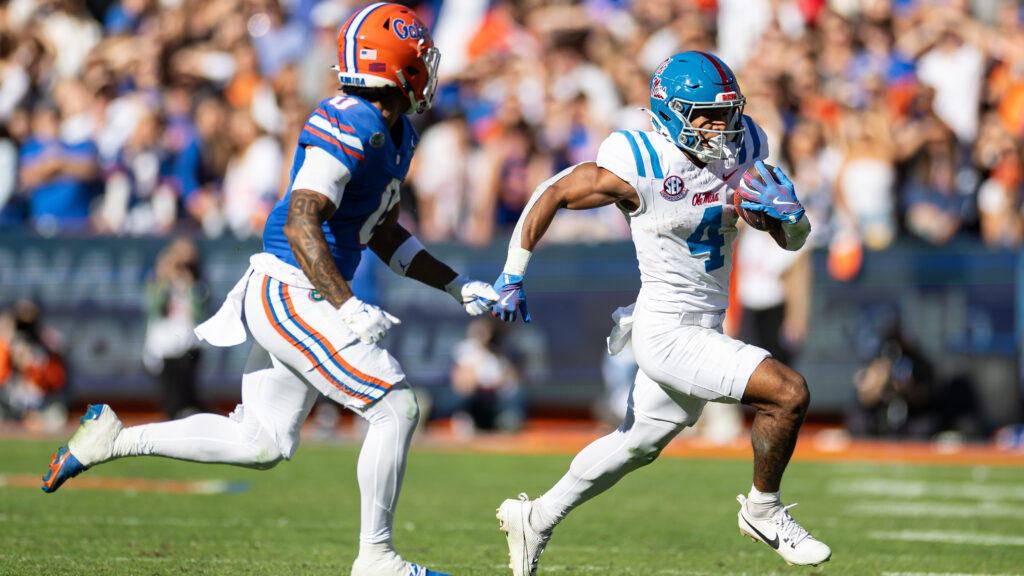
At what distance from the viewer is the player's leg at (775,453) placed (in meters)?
5.31

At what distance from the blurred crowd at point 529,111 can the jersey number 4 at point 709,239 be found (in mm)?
6810

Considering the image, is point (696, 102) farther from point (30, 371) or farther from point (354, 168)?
point (30, 371)

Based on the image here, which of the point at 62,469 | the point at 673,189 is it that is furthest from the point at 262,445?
the point at 673,189

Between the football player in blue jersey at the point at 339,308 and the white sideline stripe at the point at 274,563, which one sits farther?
the white sideline stripe at the point at 274,563

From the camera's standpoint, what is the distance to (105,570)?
229 inches

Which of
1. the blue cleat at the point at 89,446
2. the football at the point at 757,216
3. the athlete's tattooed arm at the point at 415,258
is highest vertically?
the football at the point at 757,216

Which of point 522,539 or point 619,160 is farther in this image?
point 522,539

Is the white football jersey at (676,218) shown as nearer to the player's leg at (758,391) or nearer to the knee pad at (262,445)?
the player's leg at (758,391)

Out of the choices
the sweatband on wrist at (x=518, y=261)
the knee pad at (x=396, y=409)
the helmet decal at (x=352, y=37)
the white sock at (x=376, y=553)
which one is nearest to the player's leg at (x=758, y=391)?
the sweatband on wrist at (x=518, y=261)

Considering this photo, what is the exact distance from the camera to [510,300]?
5410 millimetres

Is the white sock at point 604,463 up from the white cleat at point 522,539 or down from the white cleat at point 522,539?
up

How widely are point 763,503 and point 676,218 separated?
1.15 m

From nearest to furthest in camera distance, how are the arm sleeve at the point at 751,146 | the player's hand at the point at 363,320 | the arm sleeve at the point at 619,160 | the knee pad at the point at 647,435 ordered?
the player's hand at the point at 363,320 → the arm sleeve at the point at 619,160 → the knee pad at the point at 647,435 → the arm sleeve at the point at 751,146

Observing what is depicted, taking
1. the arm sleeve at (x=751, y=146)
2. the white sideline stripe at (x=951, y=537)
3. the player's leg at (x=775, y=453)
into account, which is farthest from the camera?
the white sideline stripe at (x=951, y=537)
